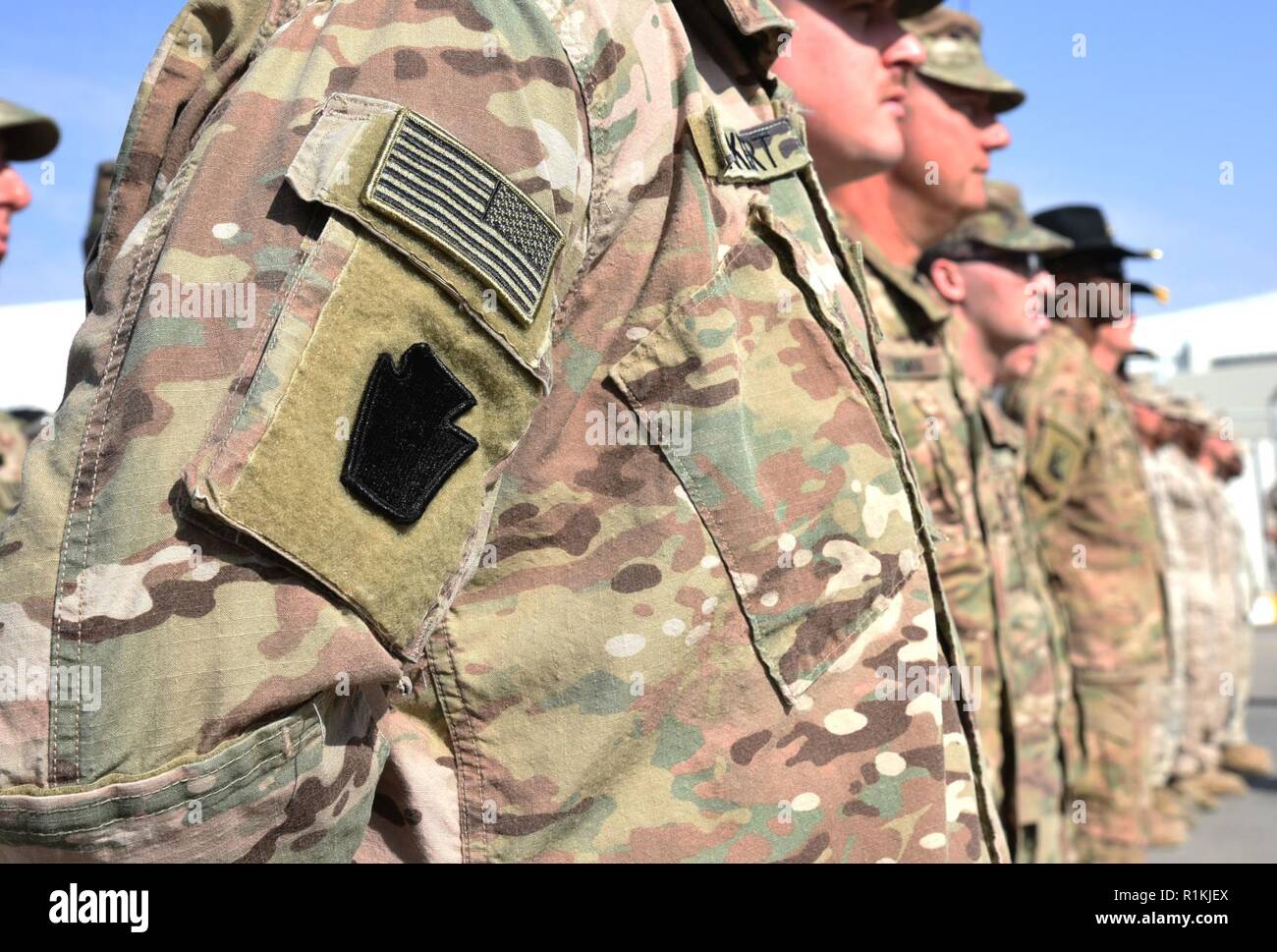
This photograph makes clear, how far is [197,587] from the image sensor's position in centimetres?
96

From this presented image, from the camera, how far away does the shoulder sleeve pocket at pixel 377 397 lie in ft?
3.18

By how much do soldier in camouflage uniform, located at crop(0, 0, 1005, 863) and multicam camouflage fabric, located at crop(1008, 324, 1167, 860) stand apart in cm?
476

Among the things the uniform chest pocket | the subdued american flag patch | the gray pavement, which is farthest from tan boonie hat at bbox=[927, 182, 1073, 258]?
the subdued american flag patch

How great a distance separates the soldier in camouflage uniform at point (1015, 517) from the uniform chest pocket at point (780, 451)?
2.57 meters

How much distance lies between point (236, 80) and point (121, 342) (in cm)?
31

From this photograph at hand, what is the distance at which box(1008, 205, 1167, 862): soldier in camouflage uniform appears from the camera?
600 centimetres

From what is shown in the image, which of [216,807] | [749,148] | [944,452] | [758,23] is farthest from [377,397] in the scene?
[944,452]

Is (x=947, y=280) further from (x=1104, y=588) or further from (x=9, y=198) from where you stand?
(x=9, y=198)

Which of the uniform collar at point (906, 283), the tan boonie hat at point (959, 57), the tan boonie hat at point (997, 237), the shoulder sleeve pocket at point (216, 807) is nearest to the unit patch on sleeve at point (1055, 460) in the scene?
the tan boonie hat at point (997, 237)

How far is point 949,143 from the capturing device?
421 cm

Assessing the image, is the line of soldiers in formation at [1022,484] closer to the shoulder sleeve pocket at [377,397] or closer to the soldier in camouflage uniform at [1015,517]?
the soldier in camouflage uniform at [1015,517]

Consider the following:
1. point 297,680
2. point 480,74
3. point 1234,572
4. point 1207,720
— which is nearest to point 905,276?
point 480,74

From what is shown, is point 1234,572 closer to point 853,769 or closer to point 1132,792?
point 1132,792

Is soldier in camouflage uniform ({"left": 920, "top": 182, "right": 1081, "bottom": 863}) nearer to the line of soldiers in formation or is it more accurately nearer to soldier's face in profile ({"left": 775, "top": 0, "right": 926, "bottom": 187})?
the line of soldiers in formation
